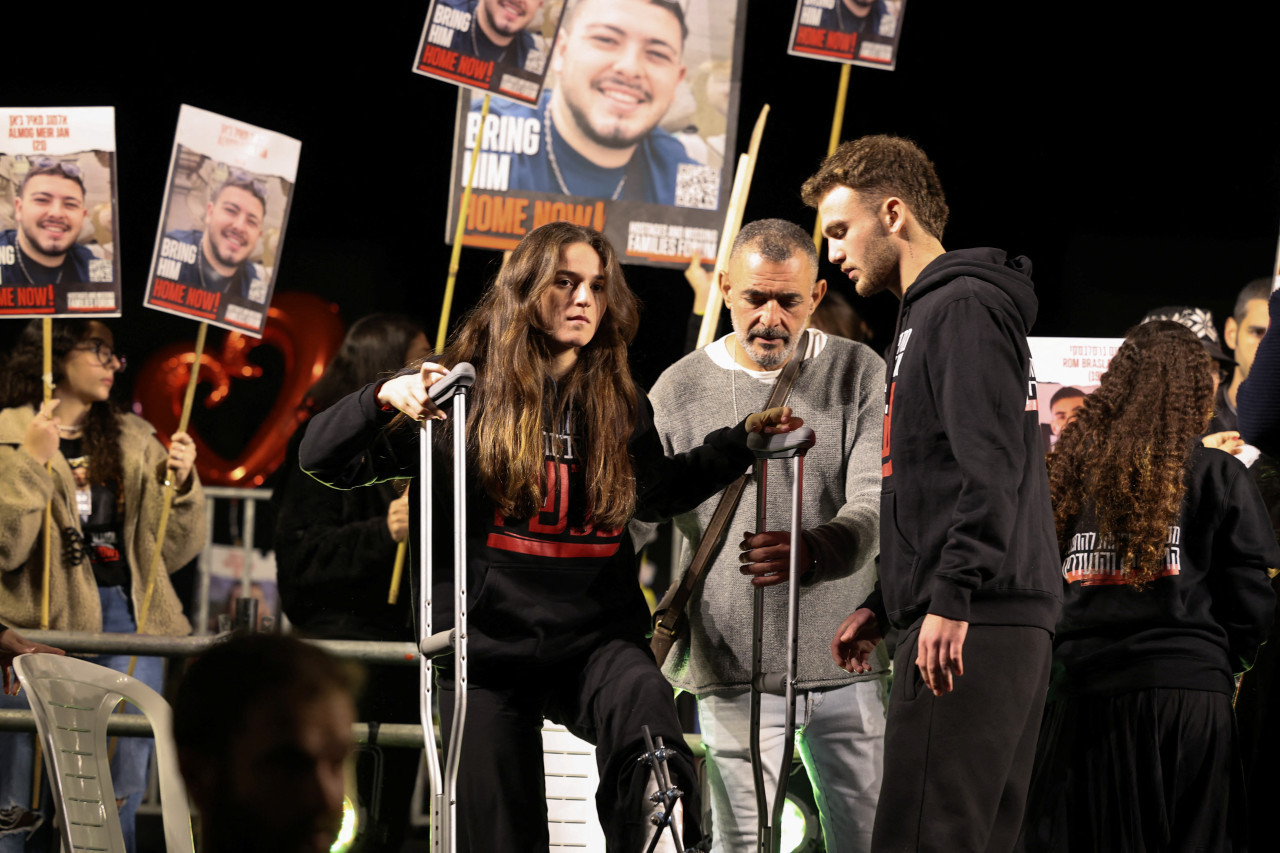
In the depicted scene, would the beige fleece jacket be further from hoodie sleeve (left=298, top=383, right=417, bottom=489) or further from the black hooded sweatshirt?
the black hooded sweatshirt

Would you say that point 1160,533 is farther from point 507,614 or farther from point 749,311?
point 507,614

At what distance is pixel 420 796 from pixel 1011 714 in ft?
10.5

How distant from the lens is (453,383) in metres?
2.68

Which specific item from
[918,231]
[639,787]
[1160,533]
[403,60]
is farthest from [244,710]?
[403,60]

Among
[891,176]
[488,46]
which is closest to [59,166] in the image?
[488,46]

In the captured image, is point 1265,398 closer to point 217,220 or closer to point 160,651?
point 160,651

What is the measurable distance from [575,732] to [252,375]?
5594 mm

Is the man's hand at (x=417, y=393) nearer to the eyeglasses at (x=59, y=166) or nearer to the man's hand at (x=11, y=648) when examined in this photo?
the man's hand at (x=11, y=648)

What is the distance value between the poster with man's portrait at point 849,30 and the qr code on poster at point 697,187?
1.99ft

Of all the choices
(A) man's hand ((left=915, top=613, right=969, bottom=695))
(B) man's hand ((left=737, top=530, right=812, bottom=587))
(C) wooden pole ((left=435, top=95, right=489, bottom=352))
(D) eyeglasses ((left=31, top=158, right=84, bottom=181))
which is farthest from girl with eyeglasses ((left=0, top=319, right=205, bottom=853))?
(A) man's hand ((left=915, top=613, right=969, bottom=695))

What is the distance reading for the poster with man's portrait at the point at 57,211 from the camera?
17.1 ft

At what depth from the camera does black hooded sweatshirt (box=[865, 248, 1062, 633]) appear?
8.82 feet

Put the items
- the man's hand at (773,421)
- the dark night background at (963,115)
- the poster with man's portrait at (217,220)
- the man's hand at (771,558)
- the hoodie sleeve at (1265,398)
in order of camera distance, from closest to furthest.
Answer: the hoodie sleeve at (1265,398) → the man's hand at (773,421) → the man's hand at (771,558) → the poster with man's portrait at (217,220) → the dark night background at (963,115)

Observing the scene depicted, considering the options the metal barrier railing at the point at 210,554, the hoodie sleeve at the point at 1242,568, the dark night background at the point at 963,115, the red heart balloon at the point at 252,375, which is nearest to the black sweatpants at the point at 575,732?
the hoodie sleeve at the point at 1242,568
